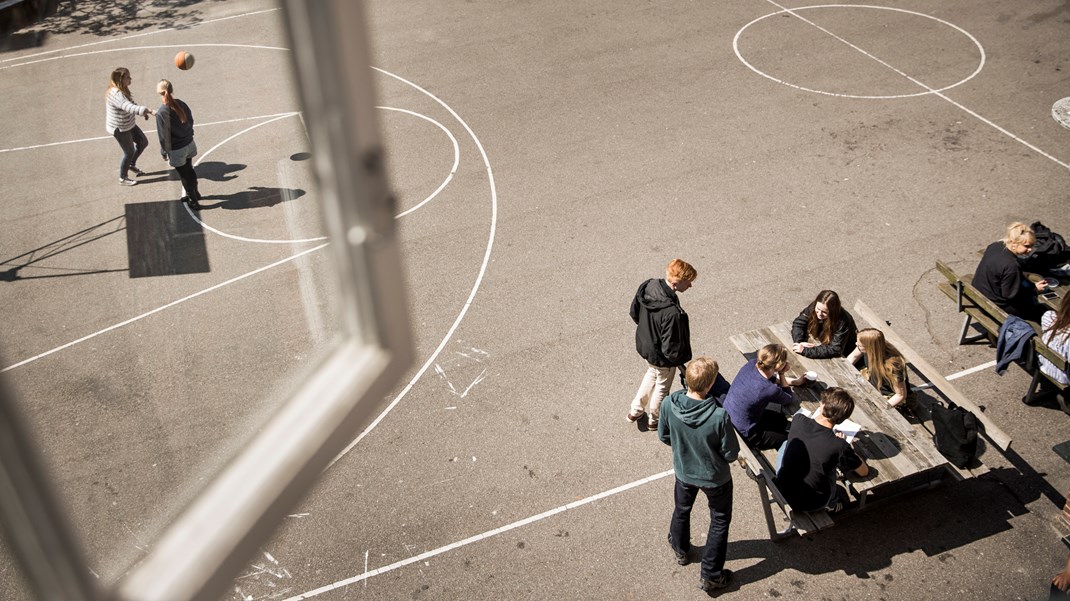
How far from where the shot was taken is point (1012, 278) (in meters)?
8.49

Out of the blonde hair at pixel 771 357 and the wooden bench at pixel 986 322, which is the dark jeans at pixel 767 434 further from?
the wooden bench at pixel 986 322

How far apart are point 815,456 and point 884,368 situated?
5.79 feet

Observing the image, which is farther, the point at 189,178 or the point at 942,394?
the point at 942,394

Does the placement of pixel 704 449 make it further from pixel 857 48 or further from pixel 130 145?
pixel 857 48

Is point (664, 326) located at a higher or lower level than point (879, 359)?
higher

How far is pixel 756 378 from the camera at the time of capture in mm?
7281

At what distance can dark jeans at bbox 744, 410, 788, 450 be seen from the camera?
736 cm

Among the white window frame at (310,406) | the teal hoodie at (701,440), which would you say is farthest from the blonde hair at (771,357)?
the white window frame at (310,406)

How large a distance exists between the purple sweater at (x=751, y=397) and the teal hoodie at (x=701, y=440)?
86cm

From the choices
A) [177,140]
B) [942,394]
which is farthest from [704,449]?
[177,140]

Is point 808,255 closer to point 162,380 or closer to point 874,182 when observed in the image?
point 874,182

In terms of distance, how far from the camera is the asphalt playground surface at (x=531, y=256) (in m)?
3.10

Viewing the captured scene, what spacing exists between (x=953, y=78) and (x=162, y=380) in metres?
→ 13.1

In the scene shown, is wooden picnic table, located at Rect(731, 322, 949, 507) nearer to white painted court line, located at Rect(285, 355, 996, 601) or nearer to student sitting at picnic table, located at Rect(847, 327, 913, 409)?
student sitting at picnic table, located at Rect(847, 327, 913, 409)
